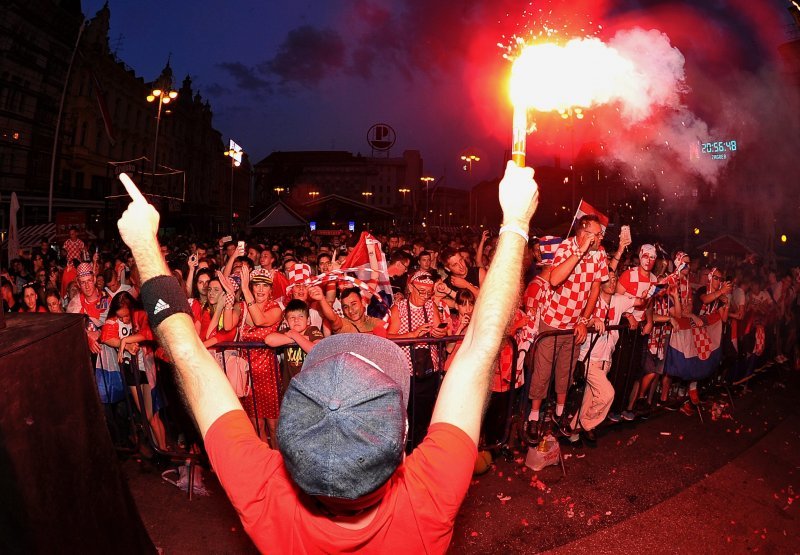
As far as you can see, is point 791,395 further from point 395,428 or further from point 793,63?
point 793,63

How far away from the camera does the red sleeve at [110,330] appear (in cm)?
589

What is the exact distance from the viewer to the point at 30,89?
121 ft

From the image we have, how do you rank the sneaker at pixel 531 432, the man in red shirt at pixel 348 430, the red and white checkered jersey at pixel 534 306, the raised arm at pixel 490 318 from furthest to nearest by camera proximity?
the red and white checkered jersey at pixel 534 306 < the sneaker at pixel 531 432 < the raised arm at pixel 490 318 < the man in red shirt at pixel 348 430

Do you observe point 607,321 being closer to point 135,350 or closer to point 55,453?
point 135,350

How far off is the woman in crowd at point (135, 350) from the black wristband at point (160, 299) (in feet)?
13.6

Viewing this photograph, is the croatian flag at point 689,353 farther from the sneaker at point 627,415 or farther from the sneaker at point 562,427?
the sneaker at point 562,427

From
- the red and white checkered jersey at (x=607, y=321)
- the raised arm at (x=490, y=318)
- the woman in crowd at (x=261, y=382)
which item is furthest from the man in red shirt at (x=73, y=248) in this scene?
the raised arm at (x=490, y=318)

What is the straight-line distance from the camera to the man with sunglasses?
6.08m

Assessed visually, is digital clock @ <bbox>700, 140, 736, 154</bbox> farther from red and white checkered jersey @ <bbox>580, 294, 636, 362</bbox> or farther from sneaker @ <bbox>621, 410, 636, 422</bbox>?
sneaker @ <bbox>621, 410, 636, 422</bbox>

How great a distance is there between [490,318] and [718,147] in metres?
29.5

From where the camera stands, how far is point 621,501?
5051 millimetres

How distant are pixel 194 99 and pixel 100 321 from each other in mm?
70104

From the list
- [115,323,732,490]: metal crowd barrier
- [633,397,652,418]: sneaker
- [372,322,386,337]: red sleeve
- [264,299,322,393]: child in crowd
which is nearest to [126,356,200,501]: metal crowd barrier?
[115,323,732,490]: metal crowd barrier

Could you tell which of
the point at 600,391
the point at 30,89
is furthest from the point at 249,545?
the point at 30,89
